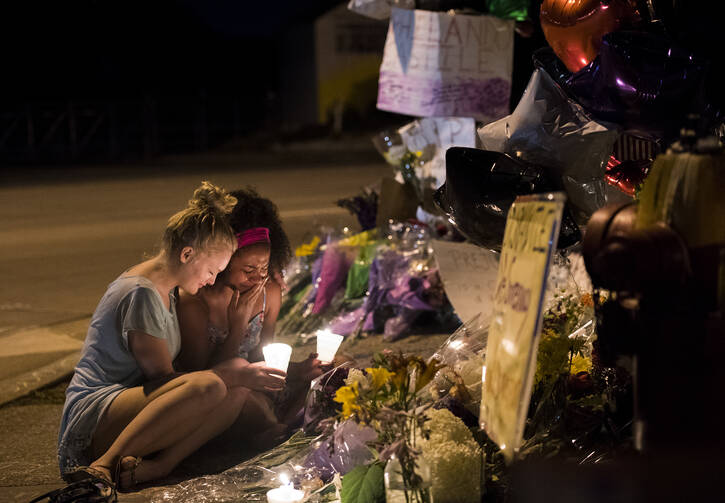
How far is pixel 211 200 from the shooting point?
3.77 metres

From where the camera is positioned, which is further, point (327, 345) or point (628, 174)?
point (327, 345)

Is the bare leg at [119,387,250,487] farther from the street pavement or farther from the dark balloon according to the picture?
the dark balloon

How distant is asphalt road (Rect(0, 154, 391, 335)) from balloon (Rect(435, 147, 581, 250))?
3.48 m

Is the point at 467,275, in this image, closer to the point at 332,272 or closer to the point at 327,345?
the point at 332,272

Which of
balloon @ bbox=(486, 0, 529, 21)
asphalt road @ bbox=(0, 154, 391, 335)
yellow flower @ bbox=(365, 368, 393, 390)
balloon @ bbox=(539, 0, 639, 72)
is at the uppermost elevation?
balloon @ bbox=(486, 0, 529, 21)

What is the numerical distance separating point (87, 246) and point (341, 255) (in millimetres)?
4581

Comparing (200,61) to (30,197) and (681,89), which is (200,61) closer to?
(30,197)

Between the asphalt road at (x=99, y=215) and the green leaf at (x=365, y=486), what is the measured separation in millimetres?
4050

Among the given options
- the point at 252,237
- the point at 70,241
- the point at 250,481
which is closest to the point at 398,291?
the point at 252,237

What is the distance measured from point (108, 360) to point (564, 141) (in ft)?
6.77

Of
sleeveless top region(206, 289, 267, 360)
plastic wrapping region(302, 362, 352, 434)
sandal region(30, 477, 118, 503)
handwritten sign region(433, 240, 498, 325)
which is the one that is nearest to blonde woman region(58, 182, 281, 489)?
sandal region(30, 477, 118, 503)

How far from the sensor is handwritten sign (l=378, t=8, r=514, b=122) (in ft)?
19.0

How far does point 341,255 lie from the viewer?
638 cm

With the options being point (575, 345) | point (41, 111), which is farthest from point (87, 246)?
point (41, 111)
